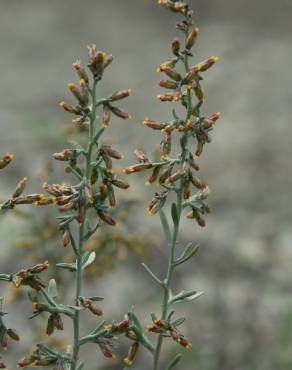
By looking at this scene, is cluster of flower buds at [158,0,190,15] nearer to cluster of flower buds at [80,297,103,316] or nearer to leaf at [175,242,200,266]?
leaf at [175,242,200,266]

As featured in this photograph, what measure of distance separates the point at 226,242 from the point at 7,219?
3.08 m

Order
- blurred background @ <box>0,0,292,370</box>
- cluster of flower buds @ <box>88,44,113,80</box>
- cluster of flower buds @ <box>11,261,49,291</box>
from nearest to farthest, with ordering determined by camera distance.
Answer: cluster of flower buds @ <box>88,44,113,80</box> < cluster of flower buds @ <box>11,261,49,291</box> < blurred background @ <box>0,0,292,370</box>

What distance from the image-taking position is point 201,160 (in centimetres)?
1059

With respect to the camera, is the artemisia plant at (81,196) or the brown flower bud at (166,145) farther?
the brown flower bud at (166,145)

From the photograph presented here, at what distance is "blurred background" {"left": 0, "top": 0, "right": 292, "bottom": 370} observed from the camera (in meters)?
6.59

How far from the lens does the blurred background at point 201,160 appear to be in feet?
21.6

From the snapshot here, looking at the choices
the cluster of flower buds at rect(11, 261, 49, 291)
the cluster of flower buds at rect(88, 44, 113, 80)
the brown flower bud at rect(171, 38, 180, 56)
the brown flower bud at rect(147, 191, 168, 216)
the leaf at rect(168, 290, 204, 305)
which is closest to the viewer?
the cluster of flower buds at rect(88, 44, 113, 80)

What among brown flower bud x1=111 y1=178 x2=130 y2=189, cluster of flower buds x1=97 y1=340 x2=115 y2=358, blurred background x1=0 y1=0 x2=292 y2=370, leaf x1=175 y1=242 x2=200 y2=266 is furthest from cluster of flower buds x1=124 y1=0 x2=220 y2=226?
blurred background x1=0 y1=0 x2=292 y2=370

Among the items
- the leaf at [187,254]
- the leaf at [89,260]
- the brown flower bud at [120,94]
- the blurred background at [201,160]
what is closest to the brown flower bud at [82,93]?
the brown flower bud at [120,94]

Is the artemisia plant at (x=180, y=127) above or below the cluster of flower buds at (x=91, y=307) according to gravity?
above

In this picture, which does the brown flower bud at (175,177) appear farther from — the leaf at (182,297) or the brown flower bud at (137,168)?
the leaf at (182,297)

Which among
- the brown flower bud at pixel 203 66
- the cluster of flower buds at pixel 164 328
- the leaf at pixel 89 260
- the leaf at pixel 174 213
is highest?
the brown flower bud at pixel 203 66

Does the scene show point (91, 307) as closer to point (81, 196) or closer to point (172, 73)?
point (81, 196)

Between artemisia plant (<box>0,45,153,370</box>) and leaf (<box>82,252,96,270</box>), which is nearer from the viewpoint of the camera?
artemisia plant (<box>0,45,153,370</box>)
